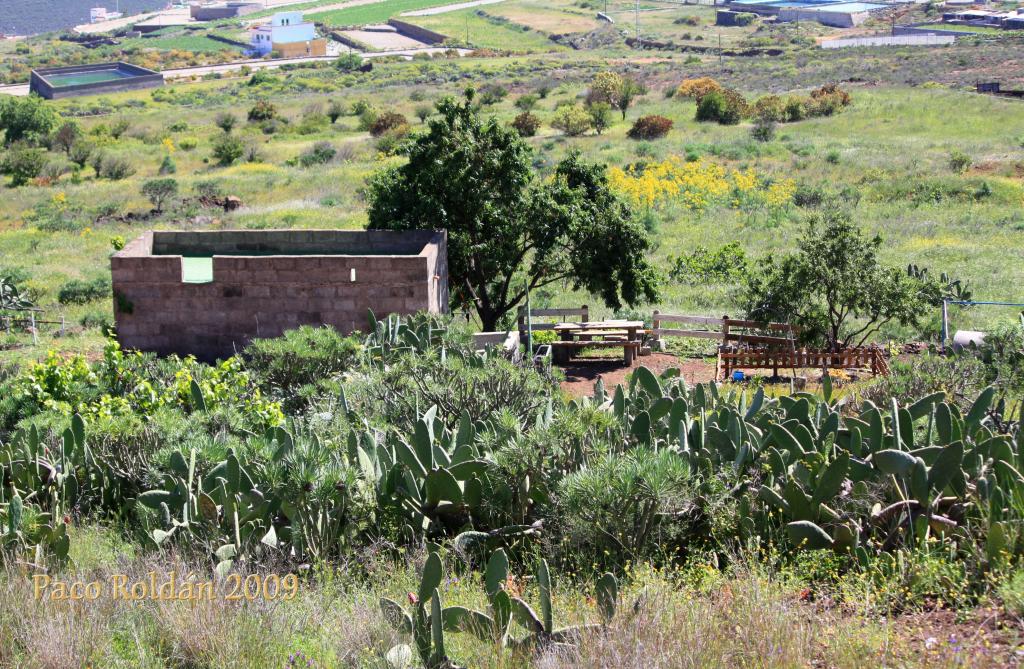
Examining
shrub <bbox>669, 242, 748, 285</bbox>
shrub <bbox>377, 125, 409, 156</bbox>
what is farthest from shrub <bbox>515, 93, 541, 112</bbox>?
shrub <bbox>669, 242, 748, 285</bbox>

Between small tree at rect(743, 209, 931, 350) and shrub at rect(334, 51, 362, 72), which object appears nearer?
small tree at rect(743, 209, 931, 350)

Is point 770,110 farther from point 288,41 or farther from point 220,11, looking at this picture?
point 220,11

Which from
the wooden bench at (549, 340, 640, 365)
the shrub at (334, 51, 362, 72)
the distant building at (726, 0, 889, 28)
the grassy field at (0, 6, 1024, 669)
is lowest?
the wooden bench at (549, 340, 640, 365)

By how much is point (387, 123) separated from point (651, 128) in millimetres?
14103

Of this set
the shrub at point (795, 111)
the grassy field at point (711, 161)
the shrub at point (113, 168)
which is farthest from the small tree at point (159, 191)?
the shrub at point (795, 111)

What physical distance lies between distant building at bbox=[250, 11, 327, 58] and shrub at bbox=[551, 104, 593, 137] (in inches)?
2946

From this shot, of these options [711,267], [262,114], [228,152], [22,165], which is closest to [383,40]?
[262,114]

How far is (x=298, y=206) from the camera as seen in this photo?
3738cm

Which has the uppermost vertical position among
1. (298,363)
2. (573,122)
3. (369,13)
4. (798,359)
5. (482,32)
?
(369,13)

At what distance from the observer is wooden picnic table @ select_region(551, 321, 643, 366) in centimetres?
1848

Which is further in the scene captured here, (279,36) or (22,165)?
(279,36)

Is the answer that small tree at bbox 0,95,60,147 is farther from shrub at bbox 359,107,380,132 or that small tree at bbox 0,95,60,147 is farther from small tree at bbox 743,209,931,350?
small tree at bbox 743,209,931,350

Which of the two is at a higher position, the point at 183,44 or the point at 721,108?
the point at 183,44

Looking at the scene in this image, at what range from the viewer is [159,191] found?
130 feet
